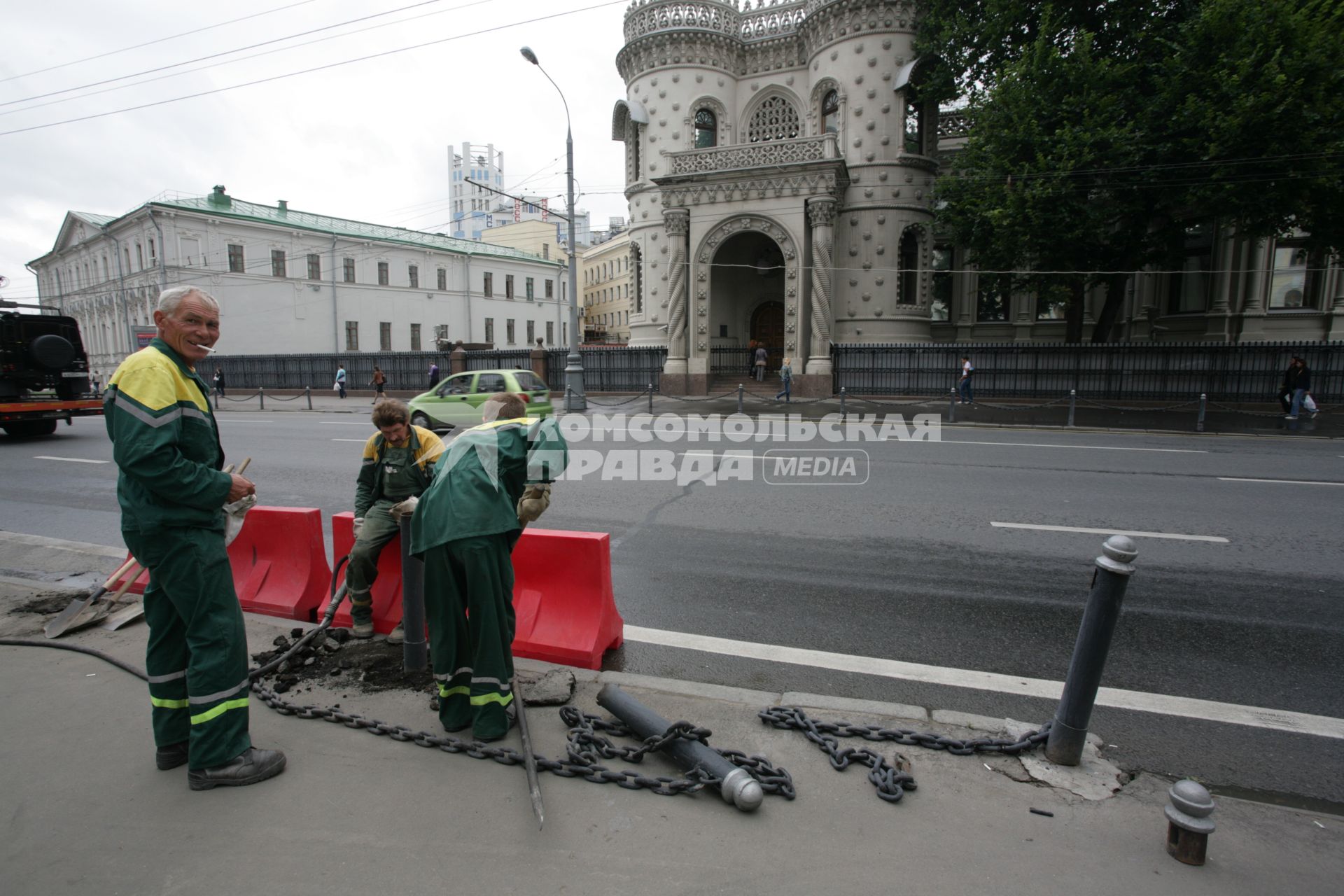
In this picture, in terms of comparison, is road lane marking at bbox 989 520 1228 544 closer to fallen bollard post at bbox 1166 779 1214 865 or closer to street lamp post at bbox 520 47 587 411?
fallen bollard post at bbox 1166 779 1214 865

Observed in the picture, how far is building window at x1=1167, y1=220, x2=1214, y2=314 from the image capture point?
23359 millimetres

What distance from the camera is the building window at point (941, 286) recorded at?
2841 centimetres

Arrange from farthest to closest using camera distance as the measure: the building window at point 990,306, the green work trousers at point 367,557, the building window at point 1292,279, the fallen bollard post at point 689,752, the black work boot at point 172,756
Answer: the building window at point 990,306
the building window at point 1292,279
the green work trousers at point 367,557
the black work boot at point 172,756
the fallen bollard post at point 689,752

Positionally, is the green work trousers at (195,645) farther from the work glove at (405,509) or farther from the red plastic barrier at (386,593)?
the red plastic barrier at (386,593)

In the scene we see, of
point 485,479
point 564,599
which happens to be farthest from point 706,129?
point 485,479

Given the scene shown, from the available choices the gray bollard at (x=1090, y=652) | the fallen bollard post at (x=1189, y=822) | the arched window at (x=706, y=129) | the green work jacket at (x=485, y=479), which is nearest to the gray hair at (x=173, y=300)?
the green work jacket at (x=485, y=479)

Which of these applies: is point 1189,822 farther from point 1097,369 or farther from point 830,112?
point 830,112

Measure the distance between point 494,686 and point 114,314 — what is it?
5834 cm

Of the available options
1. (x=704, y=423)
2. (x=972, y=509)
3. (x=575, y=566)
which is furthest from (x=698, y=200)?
(x=575, y=566)

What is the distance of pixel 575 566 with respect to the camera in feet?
14.0

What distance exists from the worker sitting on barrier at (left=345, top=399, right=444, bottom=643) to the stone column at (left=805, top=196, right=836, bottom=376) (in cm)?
2084

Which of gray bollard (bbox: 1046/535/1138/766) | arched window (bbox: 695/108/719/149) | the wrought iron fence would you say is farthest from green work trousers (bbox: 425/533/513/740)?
arched window (bbox: 695/108/719/149)

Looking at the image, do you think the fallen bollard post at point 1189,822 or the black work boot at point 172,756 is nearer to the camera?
the fallen bollard post at point 1189,822

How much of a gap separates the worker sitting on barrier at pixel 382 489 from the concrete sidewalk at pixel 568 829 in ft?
3.60
